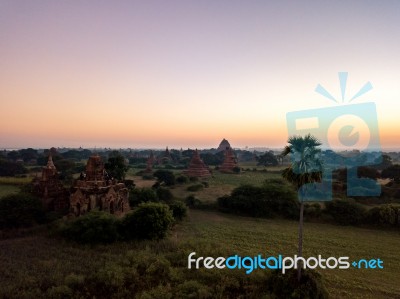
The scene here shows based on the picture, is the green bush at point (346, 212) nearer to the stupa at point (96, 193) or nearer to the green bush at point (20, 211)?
the stupa at point (96, 193)

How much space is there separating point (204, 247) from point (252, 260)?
11.7 ft

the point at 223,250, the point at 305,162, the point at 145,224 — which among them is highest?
the point at 305,162

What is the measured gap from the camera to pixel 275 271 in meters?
15.6

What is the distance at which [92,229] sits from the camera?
21.5 meters

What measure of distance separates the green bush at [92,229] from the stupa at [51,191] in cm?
664

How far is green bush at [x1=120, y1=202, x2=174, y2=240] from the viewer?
23.1 m

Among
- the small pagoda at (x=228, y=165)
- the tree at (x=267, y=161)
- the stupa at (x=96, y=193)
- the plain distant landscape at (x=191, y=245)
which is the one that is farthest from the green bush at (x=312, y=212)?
the tree at (x=267, y=161)

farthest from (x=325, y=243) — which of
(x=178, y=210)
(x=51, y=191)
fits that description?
(x=51, y=191)

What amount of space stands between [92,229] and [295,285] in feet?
47.4

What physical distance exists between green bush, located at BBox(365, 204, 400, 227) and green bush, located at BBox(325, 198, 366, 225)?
1007 millimetres

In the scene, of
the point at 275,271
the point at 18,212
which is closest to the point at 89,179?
the point at 18,212

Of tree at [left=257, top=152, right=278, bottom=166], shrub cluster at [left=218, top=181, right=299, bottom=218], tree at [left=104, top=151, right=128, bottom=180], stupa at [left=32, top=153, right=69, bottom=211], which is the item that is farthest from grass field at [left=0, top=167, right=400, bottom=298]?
tree at [left=257, top=152, right=278, bottom=166]

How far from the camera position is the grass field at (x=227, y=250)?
52.1 ft

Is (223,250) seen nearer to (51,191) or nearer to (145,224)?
(145,224)
